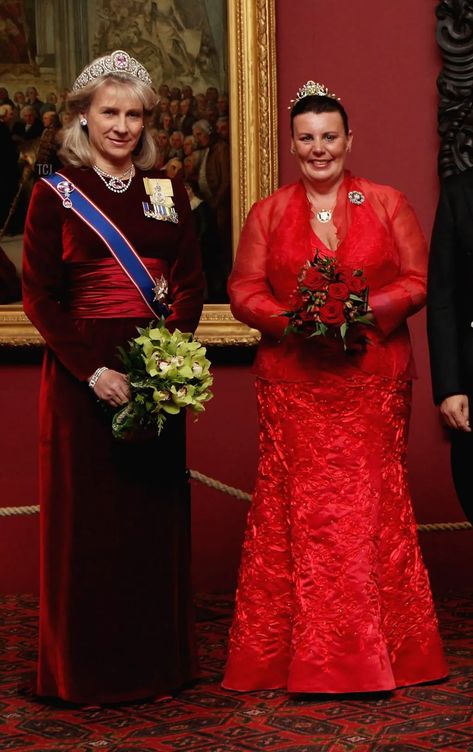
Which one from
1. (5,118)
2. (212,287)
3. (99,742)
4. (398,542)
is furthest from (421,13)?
(99,742)

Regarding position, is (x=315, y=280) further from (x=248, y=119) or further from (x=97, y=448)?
(x=248, y=119)

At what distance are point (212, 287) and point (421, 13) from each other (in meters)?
1.59

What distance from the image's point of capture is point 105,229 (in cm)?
434

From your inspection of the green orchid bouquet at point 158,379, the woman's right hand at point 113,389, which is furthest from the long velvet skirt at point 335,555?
the woman's right hand at point 113,389

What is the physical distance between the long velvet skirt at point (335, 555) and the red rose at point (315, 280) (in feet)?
1.37

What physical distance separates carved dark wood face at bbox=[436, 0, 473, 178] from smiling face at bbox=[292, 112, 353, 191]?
147cm

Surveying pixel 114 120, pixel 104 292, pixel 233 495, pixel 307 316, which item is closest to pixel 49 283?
pixel 104 292

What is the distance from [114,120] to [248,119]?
5.55 feet

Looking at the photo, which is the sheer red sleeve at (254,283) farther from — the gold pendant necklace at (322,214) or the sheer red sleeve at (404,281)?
the sheer red sleeve at (404,281)

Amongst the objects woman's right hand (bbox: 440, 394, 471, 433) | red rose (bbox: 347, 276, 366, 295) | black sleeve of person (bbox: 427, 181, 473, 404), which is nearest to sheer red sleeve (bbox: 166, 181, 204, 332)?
red rose (bbox: 347, 276, 366, 295)

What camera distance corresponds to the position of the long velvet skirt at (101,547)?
4.36 m

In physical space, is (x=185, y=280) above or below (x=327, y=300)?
above

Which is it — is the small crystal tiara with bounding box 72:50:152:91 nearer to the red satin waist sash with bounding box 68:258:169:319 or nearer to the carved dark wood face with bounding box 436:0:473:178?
the red satin waist sash with bounding box 68:258:169:319

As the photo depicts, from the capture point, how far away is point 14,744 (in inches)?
156
